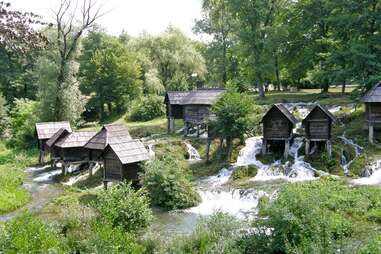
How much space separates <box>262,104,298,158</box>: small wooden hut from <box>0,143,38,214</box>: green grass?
53.6 feet

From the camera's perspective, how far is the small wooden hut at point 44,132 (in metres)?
36.7

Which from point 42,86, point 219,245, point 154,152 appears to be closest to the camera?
point 219,245

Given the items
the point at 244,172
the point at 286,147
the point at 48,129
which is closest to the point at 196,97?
the point at 286,147

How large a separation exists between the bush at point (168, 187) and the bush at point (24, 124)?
25683 mm

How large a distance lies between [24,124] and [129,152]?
25.6 m

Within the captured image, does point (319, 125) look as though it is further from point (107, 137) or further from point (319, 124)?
point (107, 137)

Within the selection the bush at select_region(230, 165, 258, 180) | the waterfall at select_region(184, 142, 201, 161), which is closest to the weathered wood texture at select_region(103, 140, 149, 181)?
the bush at select_region(230, 165, 258, 180)

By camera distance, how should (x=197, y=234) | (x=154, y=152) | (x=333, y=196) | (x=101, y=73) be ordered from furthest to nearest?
1. (x=101, y=73)
2. (x=154, y=152)
3. (x=333, y=196)
4. (x=197, y=234)

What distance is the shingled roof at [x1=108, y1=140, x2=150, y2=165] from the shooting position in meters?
24.1

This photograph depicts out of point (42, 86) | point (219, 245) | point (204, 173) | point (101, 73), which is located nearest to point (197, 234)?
point (219, 245)

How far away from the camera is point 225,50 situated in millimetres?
54938

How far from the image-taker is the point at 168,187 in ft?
73.2

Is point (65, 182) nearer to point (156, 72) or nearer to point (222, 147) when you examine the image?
point (222, 147)

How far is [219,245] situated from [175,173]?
33.3 ft
